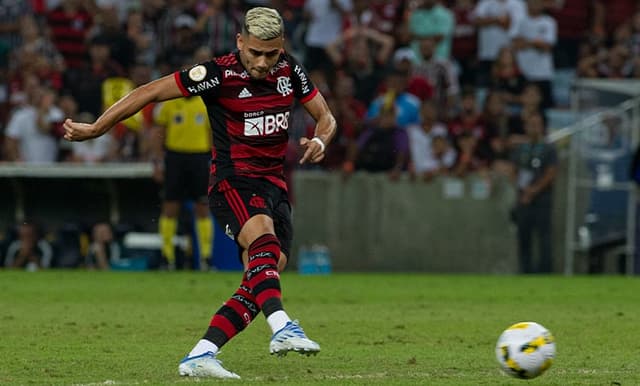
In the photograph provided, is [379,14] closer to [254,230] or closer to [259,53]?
[259,53]

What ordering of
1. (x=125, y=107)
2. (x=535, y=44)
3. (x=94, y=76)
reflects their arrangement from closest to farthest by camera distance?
(x=125, y=107)
(x=94, y=76)
(x=535, y=44)

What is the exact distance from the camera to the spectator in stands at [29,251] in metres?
19.7

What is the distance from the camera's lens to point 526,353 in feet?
24.4

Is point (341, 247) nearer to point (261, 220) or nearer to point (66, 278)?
point (66, 278)

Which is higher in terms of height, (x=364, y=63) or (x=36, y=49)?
(x=36, y=49)

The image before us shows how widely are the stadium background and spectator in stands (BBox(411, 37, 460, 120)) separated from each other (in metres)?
0.02

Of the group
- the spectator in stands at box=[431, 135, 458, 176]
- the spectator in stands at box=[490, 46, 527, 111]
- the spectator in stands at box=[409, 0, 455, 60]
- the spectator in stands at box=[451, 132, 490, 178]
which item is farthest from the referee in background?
the spectator in stands at box=[490, 46, 527, 111]

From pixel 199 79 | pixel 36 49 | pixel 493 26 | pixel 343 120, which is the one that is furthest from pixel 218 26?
pixel 199 79

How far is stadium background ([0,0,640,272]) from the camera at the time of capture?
19312 millimetres

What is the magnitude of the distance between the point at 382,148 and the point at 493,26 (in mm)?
3442

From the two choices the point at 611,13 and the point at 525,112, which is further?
the point at 611,13

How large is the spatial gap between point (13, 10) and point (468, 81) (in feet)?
26.3

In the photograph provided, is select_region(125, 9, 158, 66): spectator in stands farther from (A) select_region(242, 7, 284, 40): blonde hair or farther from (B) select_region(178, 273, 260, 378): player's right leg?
Result: (B) select_region(178, 273, 260, 378): player's right leg

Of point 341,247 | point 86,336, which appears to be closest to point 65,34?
point 341,247
